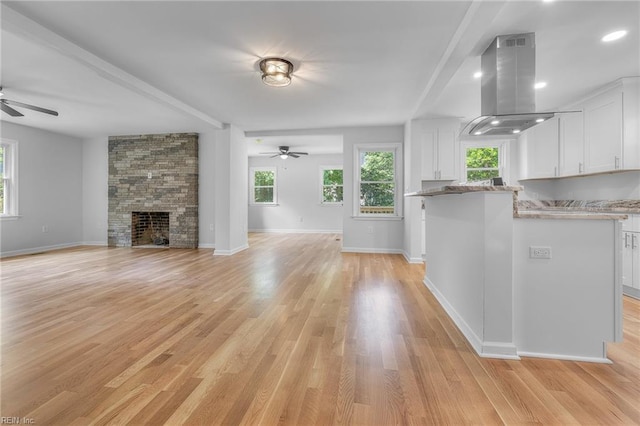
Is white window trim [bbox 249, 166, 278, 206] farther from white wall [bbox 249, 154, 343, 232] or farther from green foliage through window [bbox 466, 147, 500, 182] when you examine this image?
green foliage through window [bbox 466, 147, 500, 182]

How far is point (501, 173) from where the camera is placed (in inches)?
204

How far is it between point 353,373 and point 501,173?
5131 millimetres

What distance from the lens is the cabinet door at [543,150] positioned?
4.26m

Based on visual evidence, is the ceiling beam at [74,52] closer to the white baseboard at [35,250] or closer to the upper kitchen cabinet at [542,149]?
the white baseboard at [35,250]

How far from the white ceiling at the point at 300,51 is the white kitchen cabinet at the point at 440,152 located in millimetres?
369

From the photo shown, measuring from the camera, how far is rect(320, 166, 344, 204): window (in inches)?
355

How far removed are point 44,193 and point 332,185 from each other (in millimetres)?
7164

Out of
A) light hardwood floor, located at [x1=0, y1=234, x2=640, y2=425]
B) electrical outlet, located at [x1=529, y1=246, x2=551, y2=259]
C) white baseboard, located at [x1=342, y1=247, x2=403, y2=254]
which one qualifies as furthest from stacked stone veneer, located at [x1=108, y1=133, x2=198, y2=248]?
electrical outlet, located at [x1=529, y1=246, x2=551, y2=259]

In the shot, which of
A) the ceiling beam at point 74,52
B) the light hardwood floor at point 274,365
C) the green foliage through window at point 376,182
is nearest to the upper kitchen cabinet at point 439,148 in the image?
the green foliage through window at point 376,182

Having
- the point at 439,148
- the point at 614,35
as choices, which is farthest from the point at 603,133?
the point at 439,148

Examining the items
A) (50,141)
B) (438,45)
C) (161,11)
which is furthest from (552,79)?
(50,141)

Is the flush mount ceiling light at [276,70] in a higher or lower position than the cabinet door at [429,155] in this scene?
higher

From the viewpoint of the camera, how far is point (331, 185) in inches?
357

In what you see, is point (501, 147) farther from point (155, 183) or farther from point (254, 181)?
point (155, 183)
